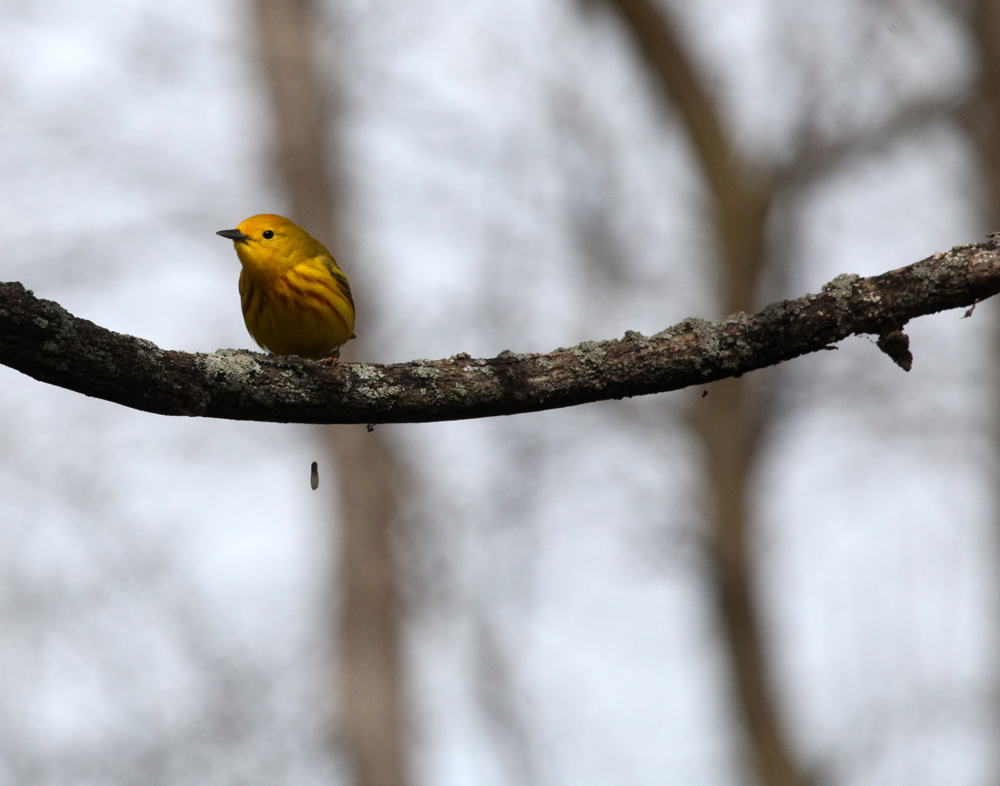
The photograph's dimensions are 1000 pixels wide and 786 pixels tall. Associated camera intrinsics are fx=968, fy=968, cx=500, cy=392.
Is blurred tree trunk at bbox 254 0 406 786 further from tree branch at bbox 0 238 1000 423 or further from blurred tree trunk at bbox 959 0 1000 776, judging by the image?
tree branch at bbox 0 238 1000 423

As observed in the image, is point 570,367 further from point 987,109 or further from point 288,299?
point 987,109

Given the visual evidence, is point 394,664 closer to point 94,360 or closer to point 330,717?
point 330,717

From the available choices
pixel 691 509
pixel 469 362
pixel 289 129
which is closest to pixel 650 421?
pixel 691 509

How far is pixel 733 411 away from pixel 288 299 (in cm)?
513

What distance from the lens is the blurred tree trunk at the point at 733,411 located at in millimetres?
8062

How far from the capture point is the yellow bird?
439cm

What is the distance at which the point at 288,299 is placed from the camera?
4387 mm

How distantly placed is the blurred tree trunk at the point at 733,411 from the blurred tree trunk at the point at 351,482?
304 centimetres

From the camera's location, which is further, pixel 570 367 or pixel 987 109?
pixel 987 109

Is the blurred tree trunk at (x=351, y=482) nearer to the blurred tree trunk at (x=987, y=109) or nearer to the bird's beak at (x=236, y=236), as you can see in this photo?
the bird's beak at (x=236, y=236)

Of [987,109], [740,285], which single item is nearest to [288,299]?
[740,285]

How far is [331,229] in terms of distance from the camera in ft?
32.6

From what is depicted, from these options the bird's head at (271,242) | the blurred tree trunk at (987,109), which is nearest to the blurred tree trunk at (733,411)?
the blurred tree trunk at (987,109)

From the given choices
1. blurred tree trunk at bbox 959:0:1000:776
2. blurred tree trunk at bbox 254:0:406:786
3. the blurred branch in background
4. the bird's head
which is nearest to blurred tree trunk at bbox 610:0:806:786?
the blurred branch in background
